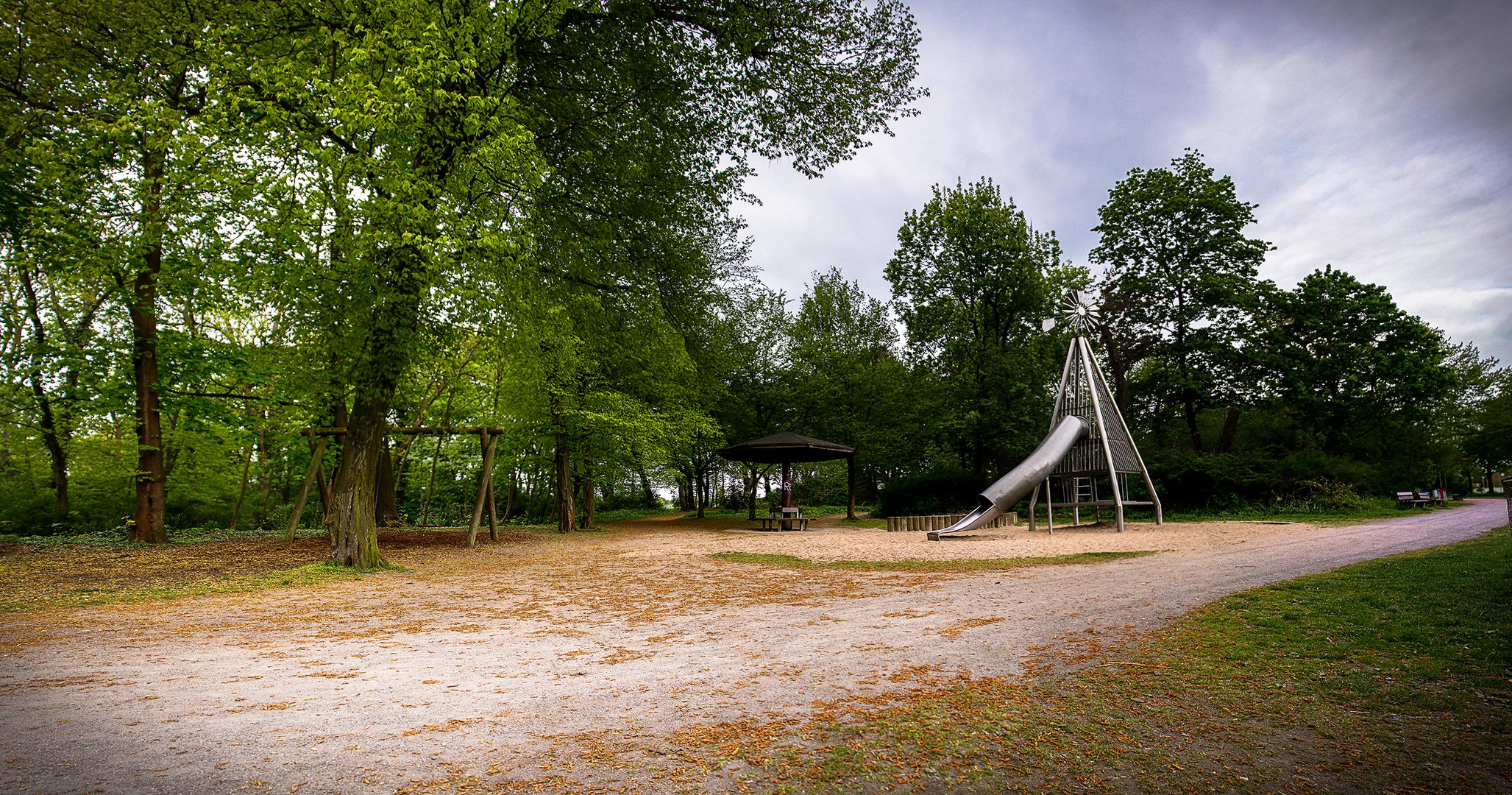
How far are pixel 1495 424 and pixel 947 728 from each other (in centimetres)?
4216

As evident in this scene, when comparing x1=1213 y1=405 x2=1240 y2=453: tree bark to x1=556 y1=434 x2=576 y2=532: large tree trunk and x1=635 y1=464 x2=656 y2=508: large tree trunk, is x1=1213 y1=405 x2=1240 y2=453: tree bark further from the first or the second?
x1=635 y1=464 x2=656 y2=508: large tree trunk

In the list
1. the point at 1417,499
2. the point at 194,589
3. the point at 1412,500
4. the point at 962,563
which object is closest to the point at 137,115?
the point at 194,589

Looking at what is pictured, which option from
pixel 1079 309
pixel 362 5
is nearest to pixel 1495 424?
pixel 1079 309

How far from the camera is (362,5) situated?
365 inches

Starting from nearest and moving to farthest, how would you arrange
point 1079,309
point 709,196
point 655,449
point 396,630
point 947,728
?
point 947,728 < point 396,630 < point 709,196 < point 1079,309 < point 655,449

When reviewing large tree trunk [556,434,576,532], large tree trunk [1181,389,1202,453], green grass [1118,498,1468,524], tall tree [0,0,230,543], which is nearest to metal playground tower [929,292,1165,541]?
green grass [1118,498,1468,524]

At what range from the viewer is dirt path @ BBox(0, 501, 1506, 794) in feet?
8.98

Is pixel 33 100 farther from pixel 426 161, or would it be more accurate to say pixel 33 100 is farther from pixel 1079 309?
pixel 1079 309

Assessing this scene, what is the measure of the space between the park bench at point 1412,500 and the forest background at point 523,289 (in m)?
0.84

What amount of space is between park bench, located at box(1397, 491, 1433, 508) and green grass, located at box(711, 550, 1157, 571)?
17284 millimetres

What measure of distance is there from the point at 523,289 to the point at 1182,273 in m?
22.9

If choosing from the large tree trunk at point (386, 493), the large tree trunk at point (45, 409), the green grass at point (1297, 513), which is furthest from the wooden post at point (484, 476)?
the green grass at point (1297, 513)

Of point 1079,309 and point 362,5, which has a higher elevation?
point 362,5

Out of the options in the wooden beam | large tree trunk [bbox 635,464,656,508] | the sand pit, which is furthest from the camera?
large tree trunk [bbox 635,464,656,508]
